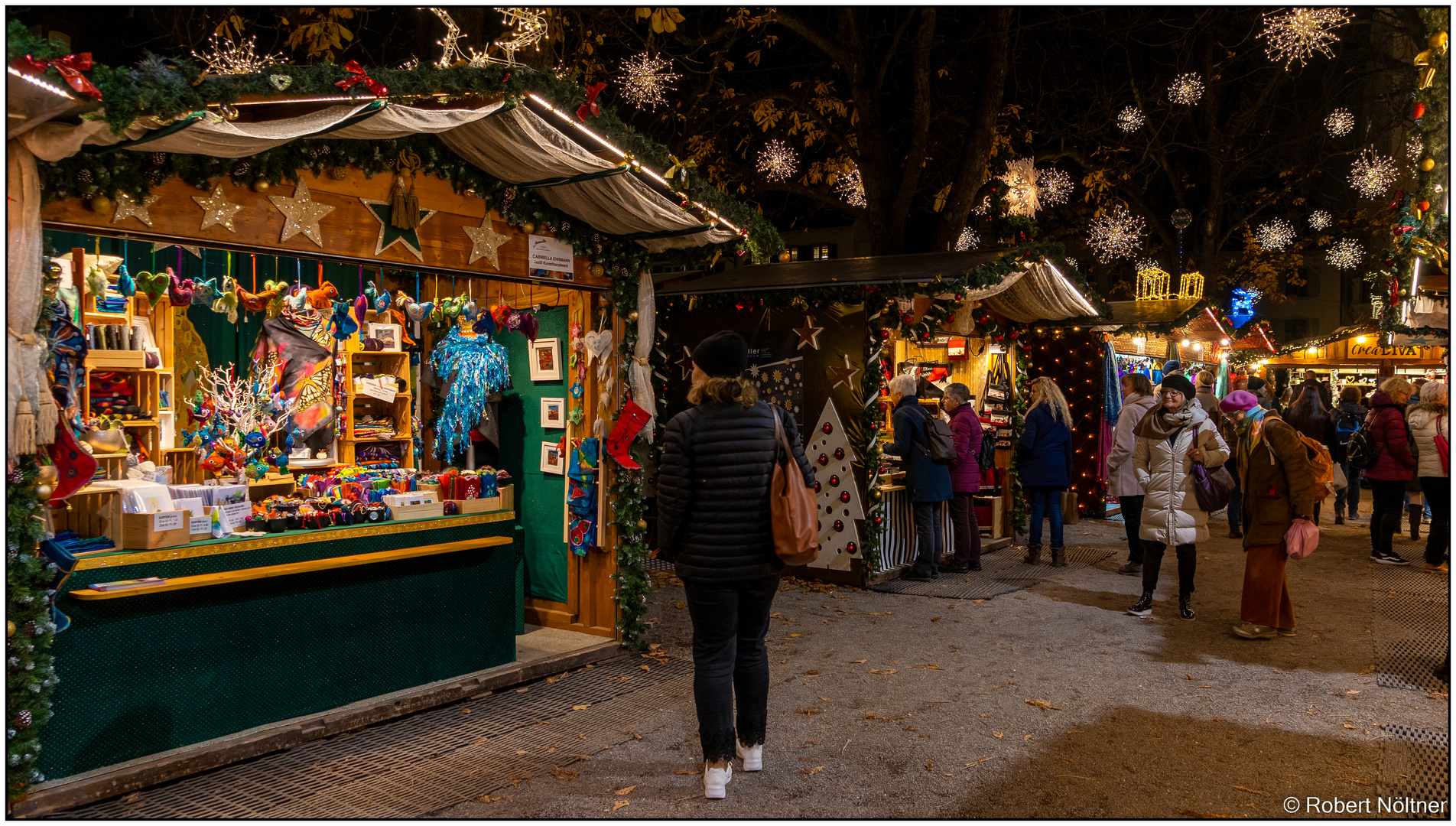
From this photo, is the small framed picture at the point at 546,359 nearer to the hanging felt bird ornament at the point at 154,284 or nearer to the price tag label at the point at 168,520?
the hanging felt bird ornament at the point at 154,284

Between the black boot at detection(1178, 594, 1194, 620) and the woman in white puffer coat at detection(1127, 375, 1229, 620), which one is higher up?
the woman in white puffer coat at detection(1127, 375, 1229, 620)

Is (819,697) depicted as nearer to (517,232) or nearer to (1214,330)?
(517,232)

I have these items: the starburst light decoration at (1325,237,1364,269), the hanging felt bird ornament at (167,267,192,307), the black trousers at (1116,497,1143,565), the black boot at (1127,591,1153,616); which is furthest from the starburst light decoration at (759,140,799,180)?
the starburst light decoration at (1325,237,1364,269)

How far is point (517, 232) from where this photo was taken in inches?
227

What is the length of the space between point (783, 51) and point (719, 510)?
1195 centimetres

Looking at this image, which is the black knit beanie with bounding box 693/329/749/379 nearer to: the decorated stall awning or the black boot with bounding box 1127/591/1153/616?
the decorated stall awning

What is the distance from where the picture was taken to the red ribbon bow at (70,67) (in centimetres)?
324

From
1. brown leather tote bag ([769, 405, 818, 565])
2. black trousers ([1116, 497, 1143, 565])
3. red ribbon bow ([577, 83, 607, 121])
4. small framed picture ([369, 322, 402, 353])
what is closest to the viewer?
brown leather tote bag ([769, 405, 818, 565])

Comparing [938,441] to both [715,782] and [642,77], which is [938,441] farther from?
[715,782]

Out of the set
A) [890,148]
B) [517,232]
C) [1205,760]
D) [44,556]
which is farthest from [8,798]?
[890,148]

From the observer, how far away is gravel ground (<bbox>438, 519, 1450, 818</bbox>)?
398cm

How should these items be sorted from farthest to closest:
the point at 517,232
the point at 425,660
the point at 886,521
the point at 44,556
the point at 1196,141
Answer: the point at 1196,141
the point at 886,521
the point at 517,232
the point at 425,660
the point at 44,556

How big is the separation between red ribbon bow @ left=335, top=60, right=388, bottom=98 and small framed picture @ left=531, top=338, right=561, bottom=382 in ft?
9.24

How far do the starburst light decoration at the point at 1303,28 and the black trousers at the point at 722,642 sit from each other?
9.23 meters
